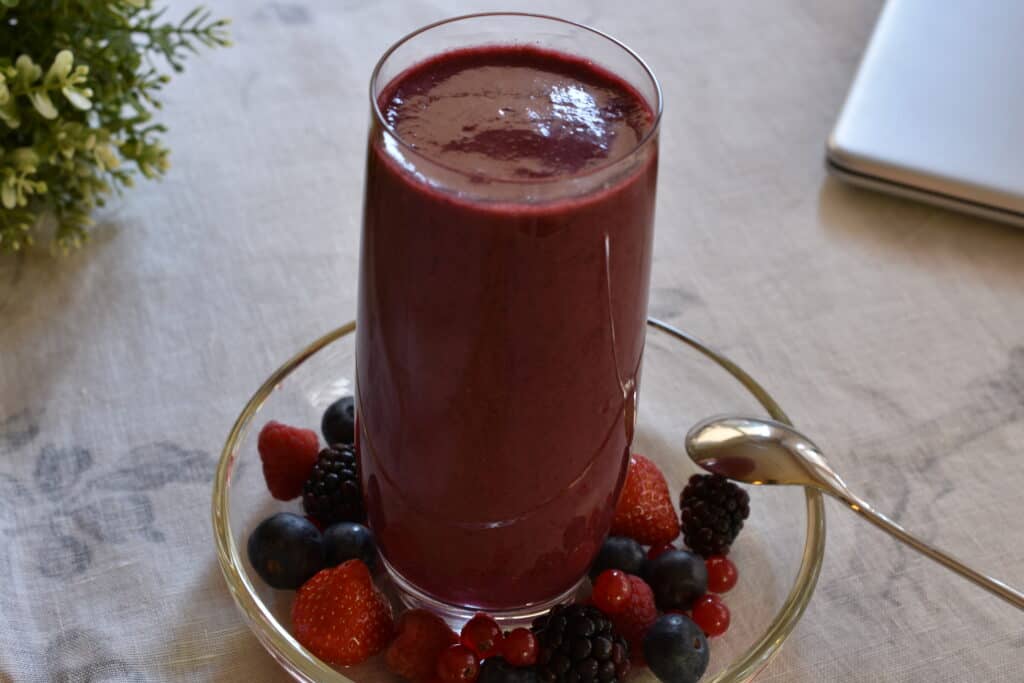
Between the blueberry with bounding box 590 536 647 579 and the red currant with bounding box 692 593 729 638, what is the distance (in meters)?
0.06

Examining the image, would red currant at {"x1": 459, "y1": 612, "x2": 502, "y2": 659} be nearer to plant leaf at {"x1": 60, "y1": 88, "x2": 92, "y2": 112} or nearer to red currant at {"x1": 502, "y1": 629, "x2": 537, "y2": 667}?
red currant at {"x1": 502, "y1": 629, "x2": 537, "y2": 667}

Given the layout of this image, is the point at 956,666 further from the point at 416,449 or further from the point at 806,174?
the point at 806,174

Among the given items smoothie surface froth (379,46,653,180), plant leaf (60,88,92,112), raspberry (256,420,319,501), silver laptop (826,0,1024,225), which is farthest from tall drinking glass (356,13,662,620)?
silver laptop (826,0,1024,225)

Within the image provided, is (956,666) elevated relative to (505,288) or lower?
lower

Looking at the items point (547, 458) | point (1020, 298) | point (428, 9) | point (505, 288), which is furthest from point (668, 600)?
point (428, 9)

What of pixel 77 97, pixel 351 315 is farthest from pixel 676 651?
pixel 77 97

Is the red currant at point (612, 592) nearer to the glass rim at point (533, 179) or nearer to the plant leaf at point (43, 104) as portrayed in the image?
the glass rim at point (533, 179)

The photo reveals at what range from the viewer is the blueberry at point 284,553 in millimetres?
836

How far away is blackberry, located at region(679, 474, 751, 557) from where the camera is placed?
0.88m

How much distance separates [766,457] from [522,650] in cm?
27

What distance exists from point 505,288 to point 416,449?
16 cm

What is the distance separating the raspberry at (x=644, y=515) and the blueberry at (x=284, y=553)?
243 millimetres

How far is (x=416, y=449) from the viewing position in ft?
2.53

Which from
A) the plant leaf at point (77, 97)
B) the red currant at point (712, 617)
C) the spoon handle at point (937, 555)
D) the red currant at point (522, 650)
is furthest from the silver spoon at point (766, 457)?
the plant leaf at point (77, 97)
